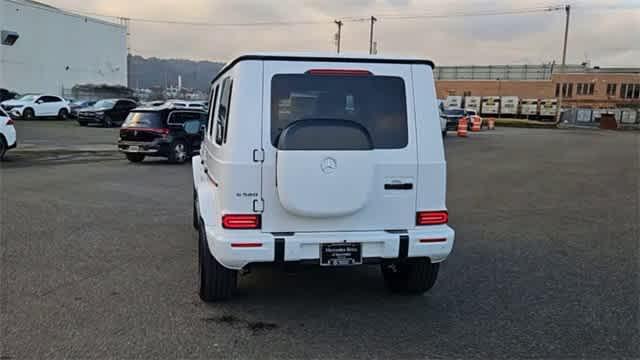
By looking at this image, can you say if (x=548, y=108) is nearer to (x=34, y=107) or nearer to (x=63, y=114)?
(x=63, y=114)

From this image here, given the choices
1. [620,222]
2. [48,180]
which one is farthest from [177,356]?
[48,180]

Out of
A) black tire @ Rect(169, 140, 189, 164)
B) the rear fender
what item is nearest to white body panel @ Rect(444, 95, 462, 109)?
black tire @ Rect(169, 140, 189, 164)

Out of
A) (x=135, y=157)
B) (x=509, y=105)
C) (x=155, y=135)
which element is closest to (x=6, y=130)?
(x=135, y=157)

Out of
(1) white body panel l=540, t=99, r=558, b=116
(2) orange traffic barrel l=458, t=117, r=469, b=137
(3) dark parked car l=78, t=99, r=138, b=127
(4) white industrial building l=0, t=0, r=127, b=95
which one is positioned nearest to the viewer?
(3) dark parked car l=78, t=99, r=138, b=127

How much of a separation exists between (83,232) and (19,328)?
135 inches

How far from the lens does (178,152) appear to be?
16.4 metres

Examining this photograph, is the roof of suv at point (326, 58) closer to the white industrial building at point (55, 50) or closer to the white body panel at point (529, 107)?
the white industrial building at point (55, 50)

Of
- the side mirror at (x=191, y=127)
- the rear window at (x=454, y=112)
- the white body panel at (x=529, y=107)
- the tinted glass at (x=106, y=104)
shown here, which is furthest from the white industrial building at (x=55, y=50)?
the white body panel at (x=529, y=107)

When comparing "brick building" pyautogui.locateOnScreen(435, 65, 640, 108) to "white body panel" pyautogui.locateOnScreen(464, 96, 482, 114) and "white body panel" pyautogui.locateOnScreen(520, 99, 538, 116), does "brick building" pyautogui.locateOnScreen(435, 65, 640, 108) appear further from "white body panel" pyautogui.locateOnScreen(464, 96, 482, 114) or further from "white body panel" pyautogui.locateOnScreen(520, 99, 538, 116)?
"white body panel" pyautogui.locateOnScreen(464, 96, 482, 114)

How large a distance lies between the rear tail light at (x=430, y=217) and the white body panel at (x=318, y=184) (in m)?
0.04

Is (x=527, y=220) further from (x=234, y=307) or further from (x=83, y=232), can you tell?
(x=83, y=232)

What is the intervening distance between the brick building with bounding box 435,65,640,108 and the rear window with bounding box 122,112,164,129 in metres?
75.7

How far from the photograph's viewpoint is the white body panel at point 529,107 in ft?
227

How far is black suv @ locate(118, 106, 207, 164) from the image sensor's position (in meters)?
16.0
